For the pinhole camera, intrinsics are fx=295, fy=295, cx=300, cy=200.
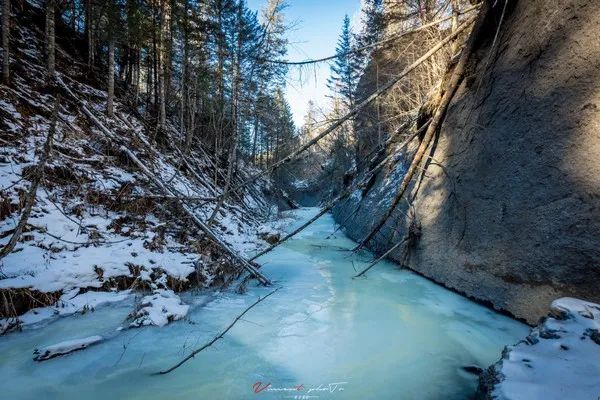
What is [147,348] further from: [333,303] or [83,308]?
[333,303]

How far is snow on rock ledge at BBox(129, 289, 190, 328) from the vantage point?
137 inches

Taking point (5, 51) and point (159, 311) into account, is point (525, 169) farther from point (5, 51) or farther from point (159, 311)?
point (5, 51)

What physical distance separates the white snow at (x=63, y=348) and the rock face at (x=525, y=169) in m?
4.52

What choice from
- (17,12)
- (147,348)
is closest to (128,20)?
(17,12)

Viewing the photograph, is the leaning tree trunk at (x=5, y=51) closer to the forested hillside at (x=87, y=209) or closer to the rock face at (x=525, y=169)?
the forested hillside at (x=87, y=209)

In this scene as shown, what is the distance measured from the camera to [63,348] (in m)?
2.79

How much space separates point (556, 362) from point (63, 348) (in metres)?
3.89

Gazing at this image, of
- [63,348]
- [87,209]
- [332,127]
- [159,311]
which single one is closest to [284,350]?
A: [159,311]

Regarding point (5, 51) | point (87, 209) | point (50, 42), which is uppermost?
point (50, 42)

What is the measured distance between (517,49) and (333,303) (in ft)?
13.8

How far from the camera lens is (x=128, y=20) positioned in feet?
37.4

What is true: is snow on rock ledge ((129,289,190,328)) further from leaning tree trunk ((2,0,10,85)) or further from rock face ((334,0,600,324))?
leaning tree trunk ((2,0,10,85))

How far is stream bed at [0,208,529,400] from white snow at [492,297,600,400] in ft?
2.23

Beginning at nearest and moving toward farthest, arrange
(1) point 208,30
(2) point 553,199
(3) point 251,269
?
(2) point 553,199 → (3) point 251,269 → (1) point 208,30
